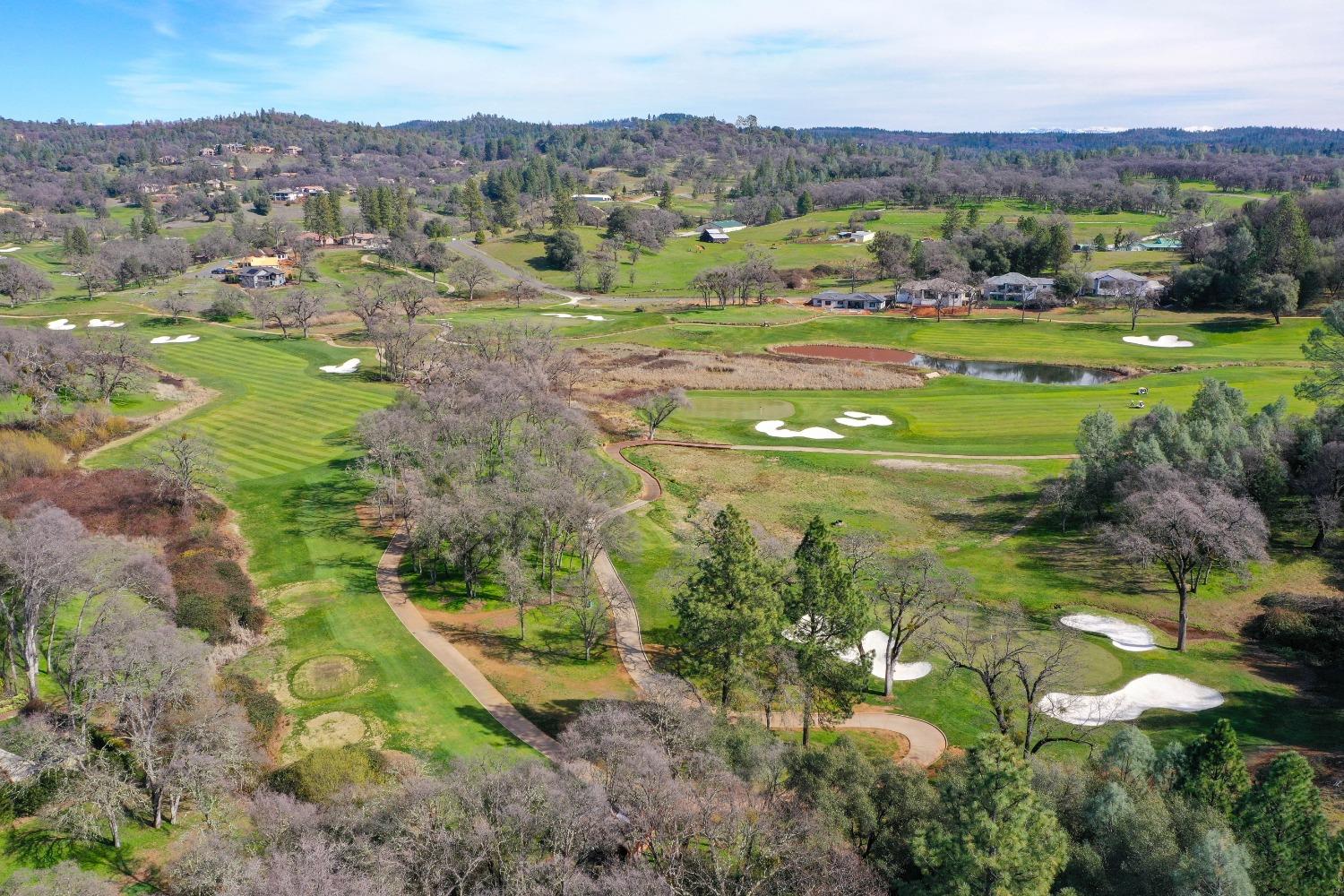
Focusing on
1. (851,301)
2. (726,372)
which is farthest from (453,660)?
(851,301)

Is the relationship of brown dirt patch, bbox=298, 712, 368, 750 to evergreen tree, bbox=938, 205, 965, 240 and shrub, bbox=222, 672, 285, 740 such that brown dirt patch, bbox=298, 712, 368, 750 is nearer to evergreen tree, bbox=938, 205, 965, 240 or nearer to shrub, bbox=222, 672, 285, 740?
shrub, bbox=222, 672, 285, 740

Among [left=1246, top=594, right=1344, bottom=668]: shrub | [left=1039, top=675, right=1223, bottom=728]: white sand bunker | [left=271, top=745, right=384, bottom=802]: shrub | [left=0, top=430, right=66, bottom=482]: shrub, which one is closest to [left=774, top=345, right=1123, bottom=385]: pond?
[left=1246, top=594, right=1344, bottom=668]: shrub

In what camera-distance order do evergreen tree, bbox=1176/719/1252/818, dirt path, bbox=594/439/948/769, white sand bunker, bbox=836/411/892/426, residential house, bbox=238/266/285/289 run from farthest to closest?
residential house, bbox=238/266/285/289, white sand bunker, bbox=836/411/892/426, dirt path, bbox=594/439/948/769, evergreen tree, bbox=1176/719/1252/818

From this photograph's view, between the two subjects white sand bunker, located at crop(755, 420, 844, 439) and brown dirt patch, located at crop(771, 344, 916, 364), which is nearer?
white sand bunker, located at crop(755, 420, 844, 439)

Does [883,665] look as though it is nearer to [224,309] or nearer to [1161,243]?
[224,309]

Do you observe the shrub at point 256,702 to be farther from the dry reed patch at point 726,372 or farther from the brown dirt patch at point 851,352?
the brown dirt patch at point 851,352
